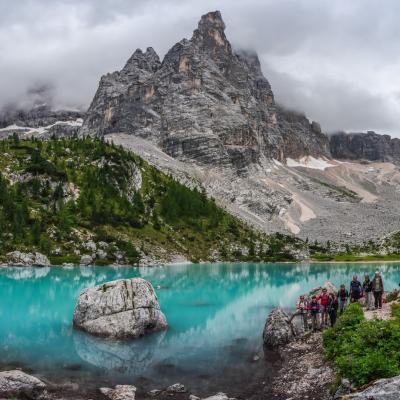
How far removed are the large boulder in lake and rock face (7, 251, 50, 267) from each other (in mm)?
71231

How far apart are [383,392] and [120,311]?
30.3 meters

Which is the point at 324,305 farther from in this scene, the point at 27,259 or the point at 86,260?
the point at 27,259

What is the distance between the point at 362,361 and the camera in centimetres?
1898

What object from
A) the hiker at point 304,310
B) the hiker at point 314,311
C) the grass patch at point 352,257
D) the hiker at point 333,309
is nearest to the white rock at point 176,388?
the hiker at point 314,311

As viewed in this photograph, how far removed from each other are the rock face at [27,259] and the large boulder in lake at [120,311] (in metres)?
71.2

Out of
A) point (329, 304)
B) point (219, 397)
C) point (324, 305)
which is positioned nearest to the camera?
point (219, 397)

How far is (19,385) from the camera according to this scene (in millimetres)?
24078

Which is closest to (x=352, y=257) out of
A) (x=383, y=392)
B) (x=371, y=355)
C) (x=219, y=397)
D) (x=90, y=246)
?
(x=90, y=246)

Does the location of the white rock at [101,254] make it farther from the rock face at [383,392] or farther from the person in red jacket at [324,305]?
the rock face at [383,392]

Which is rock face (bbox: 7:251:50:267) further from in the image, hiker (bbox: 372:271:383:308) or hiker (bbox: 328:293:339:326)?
hiker (bbox: 372:271:383:308)

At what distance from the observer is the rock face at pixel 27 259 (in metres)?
107

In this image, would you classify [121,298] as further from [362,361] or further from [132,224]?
[132,224]

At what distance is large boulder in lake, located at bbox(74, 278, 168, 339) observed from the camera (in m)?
39.0

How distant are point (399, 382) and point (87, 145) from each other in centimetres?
18925
